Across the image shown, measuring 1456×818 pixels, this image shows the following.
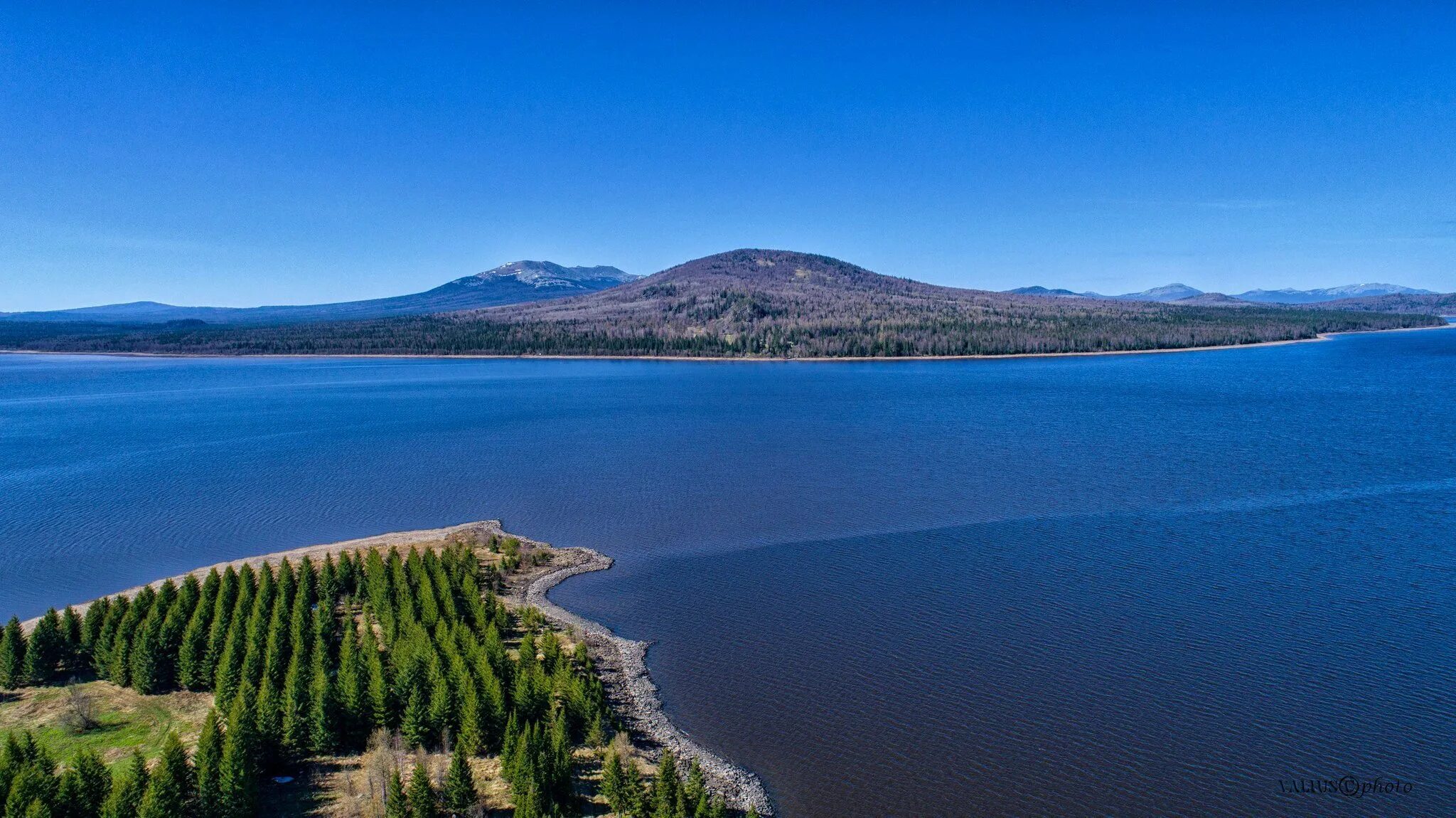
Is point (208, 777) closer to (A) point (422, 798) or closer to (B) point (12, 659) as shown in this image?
(A) point (422, 798)

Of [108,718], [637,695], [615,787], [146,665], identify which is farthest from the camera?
[637,695]

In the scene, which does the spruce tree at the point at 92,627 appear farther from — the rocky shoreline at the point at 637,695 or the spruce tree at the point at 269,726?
the rocky shoreline at the point at 637,695

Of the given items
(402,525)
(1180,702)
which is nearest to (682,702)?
(1180,702)

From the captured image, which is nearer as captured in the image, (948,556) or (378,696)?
(378,696)

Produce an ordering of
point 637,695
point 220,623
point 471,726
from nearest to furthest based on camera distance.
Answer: point 471,726 < point 637,695 < point 220,623

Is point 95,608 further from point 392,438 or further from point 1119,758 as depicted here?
point 392,438

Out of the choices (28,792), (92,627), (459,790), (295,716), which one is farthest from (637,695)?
(92,627)

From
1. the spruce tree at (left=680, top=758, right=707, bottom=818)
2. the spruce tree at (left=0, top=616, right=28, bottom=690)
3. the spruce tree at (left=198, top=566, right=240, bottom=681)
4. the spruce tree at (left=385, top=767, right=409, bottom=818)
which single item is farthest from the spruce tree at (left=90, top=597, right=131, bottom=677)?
the spruce tree at (left=680, top=758, right=707, bottom=818)
